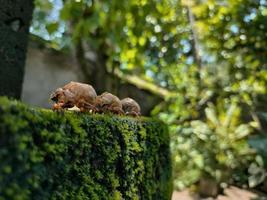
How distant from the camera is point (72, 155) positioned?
1.56 meters

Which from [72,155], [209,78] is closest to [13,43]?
[72,155]

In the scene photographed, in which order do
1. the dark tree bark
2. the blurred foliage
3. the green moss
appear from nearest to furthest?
the green moss, the dark tree bark, the blurred foliage

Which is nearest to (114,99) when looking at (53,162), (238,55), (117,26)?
(53,162)

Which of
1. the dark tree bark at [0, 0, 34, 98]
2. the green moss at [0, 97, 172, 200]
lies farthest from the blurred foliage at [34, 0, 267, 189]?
the green moss at [0, 97, 172, 200]

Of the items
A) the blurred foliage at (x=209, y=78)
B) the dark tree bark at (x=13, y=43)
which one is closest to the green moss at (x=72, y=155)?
the dark tree bark at (x=13, y=43)

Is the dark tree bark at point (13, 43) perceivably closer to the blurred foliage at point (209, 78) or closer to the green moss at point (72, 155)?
the green moss at point (72, 155)

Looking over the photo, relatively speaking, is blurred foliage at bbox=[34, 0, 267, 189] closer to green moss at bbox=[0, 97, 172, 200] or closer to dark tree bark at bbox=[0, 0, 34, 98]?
dark tree bark at bbox=[0, 0, 34, 98]

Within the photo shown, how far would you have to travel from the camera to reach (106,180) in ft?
6.47

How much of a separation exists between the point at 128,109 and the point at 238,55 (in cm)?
709

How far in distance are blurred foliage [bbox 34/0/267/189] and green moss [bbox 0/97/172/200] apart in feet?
17.1

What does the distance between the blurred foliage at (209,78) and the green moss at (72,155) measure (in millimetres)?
5224

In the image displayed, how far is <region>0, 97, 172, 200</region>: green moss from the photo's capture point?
112 cm

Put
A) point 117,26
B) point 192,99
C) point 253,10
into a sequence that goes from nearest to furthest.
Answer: point 117,26, point 253,10, point 192,99

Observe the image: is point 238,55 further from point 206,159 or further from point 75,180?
point 75,180
